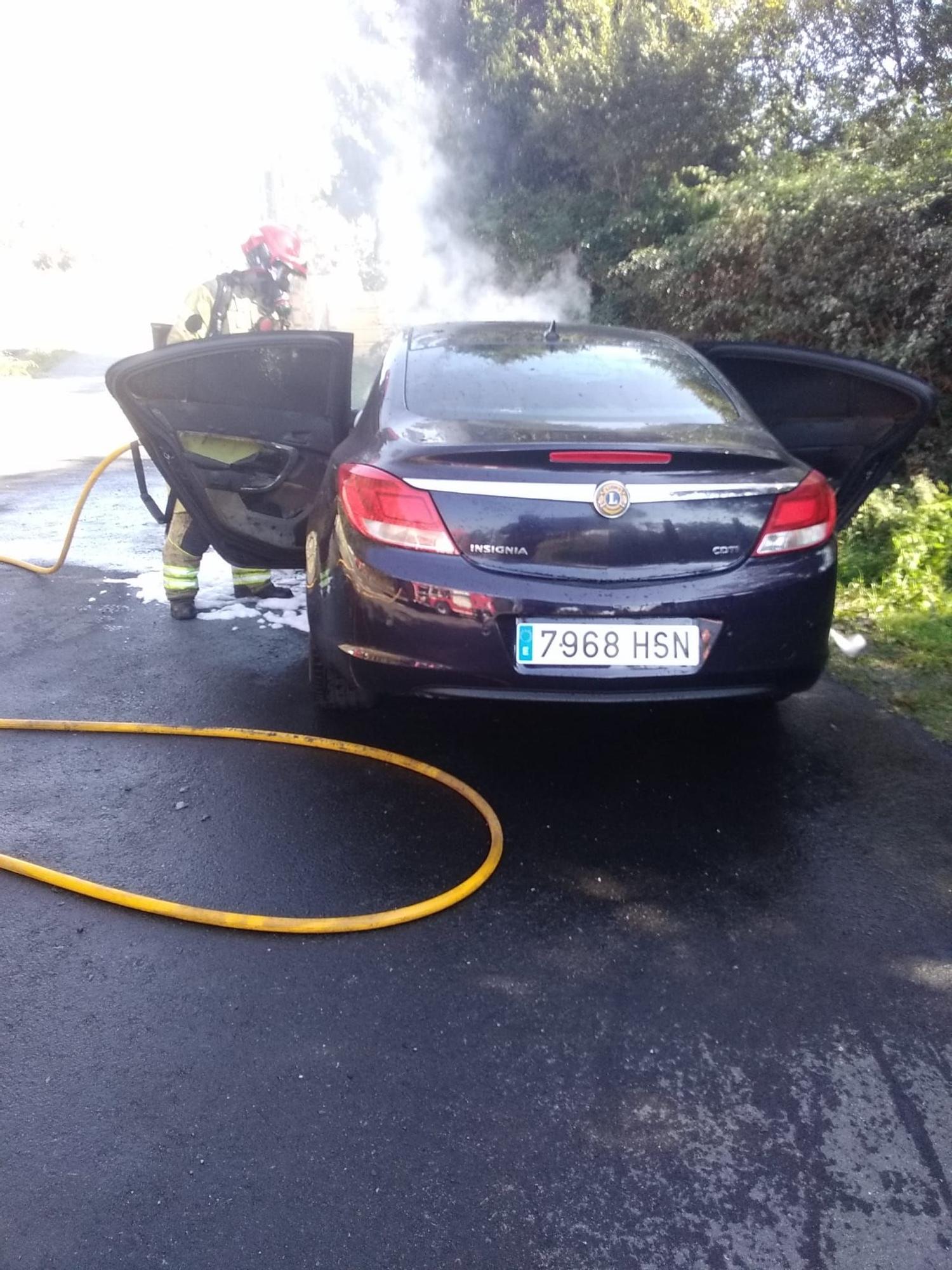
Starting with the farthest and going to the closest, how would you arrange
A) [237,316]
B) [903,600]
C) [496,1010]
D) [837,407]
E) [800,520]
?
[237,316] → [903,600] → [837,407] → [800,520] → [496,1010]

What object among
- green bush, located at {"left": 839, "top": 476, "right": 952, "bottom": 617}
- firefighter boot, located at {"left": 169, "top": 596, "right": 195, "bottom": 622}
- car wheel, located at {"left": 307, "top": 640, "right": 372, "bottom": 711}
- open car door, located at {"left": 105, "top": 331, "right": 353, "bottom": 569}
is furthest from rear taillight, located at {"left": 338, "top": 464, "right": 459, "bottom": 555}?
green bush, located at {"left": 839, "top": 476, "right": 952, "bottom": 617}

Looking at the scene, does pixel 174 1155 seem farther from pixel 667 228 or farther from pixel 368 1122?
pixel 667 228

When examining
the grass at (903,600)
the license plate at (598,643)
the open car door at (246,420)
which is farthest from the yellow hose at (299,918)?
the grass at (903,600)

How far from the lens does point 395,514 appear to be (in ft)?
10.8

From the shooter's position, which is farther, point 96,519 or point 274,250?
point 96,519

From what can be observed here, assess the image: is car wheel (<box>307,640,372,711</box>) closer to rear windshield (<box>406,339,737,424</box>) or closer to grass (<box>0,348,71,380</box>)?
rear windshield (<box>406,339,737,424</box>)

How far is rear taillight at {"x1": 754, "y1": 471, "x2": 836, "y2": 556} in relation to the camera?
337 cm

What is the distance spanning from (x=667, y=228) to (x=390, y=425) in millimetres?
10810

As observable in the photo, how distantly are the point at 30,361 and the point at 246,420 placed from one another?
2802 centimetres

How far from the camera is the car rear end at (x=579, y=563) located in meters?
3.23

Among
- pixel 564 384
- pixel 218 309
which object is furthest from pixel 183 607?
pixel 564 384

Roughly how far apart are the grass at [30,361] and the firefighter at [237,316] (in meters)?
22.5

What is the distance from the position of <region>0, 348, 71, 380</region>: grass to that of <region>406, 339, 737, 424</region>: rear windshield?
81.9 ft

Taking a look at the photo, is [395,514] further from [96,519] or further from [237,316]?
[96,519]
